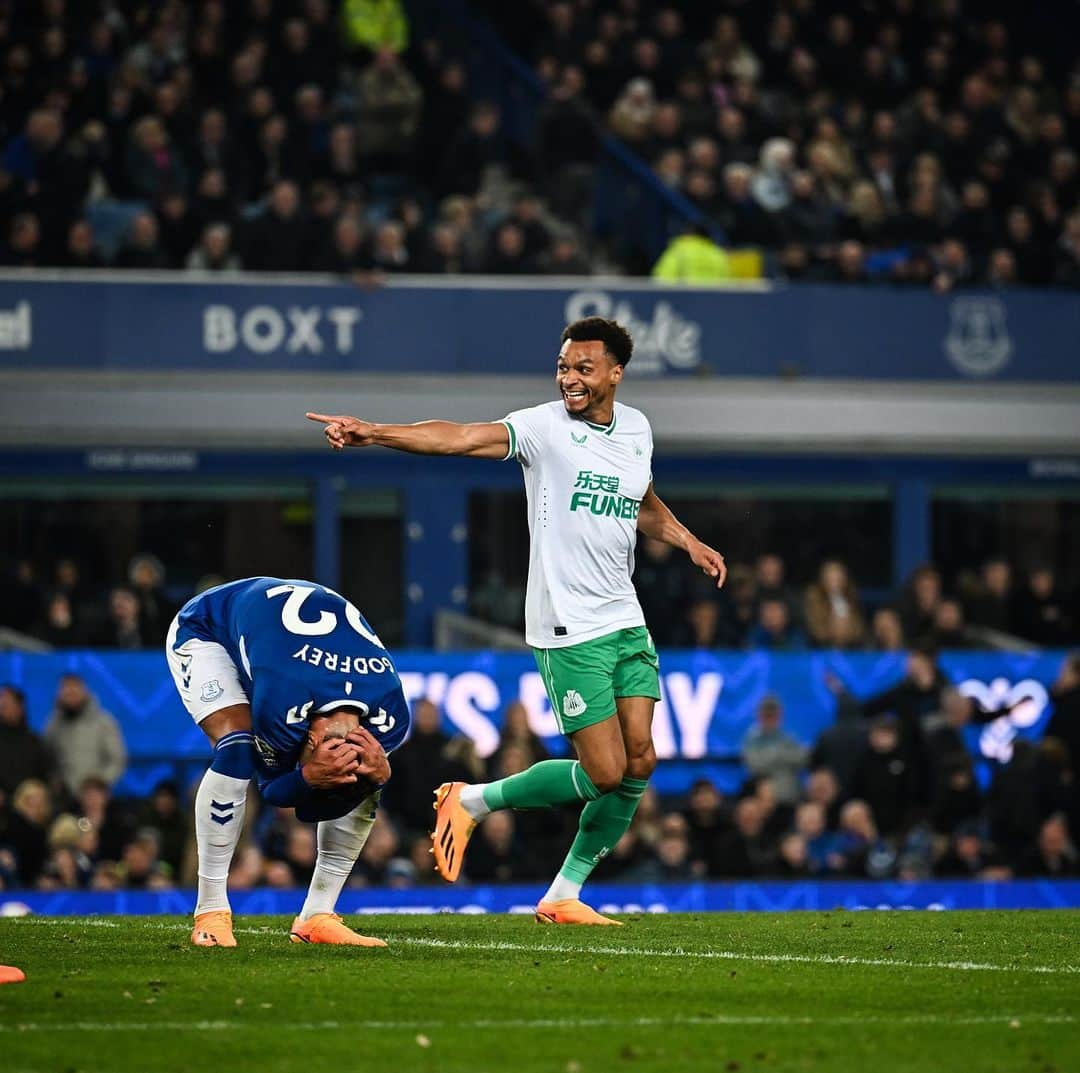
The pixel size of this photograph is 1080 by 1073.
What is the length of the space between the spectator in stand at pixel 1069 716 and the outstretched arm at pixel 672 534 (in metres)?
8.43

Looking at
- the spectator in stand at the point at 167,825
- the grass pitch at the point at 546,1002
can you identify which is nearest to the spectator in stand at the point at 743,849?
the spectator in stand at the point at 167,825

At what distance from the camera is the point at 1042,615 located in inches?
788

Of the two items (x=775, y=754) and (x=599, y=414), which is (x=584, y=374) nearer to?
(x=599, y=414)

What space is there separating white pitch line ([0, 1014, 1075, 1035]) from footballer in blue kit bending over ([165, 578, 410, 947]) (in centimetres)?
131

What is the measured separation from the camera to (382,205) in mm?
20391

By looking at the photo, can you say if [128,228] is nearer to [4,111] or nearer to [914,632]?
[4,111]

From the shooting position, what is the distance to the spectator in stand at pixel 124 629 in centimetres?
1769

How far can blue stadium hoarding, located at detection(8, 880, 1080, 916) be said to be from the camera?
1458 centimetres

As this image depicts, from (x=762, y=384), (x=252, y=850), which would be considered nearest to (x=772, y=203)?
(x=762, y=384)

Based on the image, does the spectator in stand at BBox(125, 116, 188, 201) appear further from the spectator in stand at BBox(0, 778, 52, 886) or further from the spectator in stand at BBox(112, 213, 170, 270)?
the spectator in stand at BBox(0, 778, 52, 886)

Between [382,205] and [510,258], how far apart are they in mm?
1230

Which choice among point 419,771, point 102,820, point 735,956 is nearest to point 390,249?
point 419,771

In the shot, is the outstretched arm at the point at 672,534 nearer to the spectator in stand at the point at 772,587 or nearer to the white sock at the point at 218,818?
the white sock at the point at 218,818

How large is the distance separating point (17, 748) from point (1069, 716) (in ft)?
24.6
